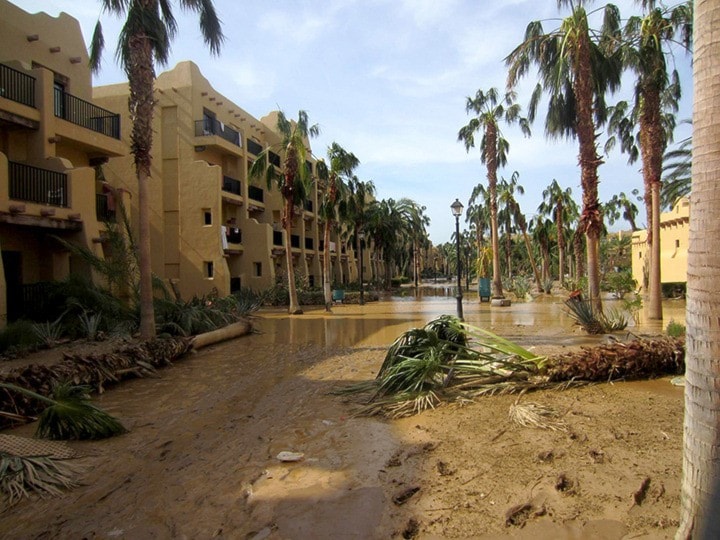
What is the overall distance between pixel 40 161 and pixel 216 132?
1480cm

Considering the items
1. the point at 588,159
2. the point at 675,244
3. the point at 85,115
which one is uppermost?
the point at 85,115

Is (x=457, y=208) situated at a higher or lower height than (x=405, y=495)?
higher

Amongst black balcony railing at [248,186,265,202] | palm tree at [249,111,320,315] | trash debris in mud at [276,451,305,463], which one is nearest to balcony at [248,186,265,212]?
black balcony railing at [248,186,265,202]

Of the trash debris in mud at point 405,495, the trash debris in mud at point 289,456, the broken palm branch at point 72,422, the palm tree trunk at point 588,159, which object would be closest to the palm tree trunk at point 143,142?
the broken palm branch at point 72,422

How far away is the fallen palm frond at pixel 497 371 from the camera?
20.4ft

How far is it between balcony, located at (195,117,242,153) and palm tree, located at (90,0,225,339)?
1548 centimetres

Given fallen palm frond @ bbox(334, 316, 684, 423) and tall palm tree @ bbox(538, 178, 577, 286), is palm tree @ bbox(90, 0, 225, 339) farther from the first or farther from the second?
tall palm tree @ bbox(538, 178, 577, 286)

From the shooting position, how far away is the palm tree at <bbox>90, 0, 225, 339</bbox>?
38.7ft

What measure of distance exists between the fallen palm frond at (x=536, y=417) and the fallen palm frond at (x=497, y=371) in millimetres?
830

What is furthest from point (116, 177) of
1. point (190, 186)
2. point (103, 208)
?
point (103, 208)

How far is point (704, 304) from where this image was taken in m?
2.47

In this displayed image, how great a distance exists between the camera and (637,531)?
3.17 m

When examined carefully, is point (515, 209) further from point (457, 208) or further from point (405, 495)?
point (405, 495)

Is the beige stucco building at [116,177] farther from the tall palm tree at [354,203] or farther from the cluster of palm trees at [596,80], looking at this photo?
the cluster of palm trees at [596,80]
